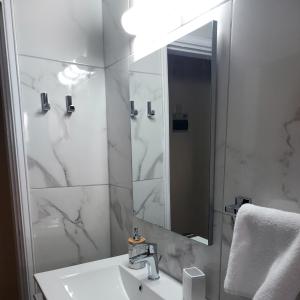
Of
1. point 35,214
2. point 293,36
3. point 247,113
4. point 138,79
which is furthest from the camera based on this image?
point 35,214

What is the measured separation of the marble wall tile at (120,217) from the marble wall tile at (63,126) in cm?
14

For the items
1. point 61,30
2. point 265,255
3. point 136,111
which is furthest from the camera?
point 61,30

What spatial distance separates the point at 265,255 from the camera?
25.0 inches

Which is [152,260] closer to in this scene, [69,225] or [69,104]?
[69,225]

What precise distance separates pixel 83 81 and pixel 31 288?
3.79 feet

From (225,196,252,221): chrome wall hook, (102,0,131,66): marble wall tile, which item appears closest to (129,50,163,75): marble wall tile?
(102,0,131,66): marble wall tile

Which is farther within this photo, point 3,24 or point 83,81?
point 83,81

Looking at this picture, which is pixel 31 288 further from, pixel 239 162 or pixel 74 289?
pixel 239 162

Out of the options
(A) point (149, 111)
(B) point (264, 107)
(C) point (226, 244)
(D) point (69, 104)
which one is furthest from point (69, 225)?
(B) point (264, 107)

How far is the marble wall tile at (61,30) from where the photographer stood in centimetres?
134

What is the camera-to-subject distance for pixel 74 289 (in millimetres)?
1132

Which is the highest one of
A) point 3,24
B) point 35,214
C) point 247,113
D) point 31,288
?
point 3,24

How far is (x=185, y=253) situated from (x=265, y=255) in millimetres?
433

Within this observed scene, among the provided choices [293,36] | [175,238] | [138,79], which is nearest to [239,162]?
[293,36]
